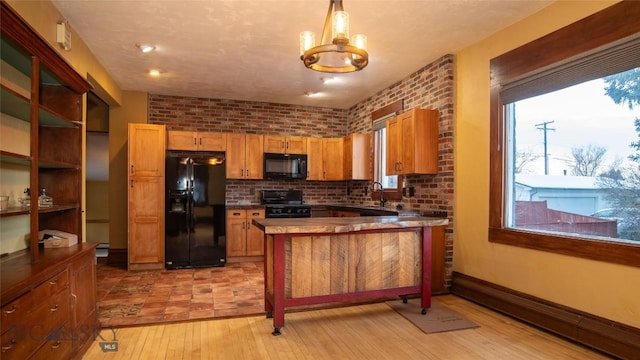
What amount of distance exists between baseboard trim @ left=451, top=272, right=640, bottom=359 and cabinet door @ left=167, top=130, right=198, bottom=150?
4.47 metres

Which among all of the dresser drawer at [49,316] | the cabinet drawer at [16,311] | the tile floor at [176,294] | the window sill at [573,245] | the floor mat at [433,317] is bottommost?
the tile floor at [176,294]

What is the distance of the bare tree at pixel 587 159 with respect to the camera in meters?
2.84

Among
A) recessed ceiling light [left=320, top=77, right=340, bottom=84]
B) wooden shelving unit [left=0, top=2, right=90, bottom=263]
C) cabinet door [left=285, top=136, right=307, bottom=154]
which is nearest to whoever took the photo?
wooden shelving unit [left=0, top=2, right=90, bottom=263]

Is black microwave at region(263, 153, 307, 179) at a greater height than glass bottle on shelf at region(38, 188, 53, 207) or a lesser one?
greater

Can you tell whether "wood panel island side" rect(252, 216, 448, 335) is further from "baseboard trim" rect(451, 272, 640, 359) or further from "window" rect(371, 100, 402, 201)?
"window" rect(371, 100, 402, 201)

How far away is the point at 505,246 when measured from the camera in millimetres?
3502

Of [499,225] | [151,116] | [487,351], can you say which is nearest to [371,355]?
[487,351]

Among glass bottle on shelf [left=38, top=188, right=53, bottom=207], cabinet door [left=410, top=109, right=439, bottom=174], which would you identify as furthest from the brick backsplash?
glass bottle on shelf [left=38, top=188, right=53, bottom=207]

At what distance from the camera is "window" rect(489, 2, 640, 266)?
2.60 metres

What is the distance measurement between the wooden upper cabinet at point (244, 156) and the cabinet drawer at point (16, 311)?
4.24 metres

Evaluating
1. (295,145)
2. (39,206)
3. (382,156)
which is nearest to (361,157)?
(382,156)

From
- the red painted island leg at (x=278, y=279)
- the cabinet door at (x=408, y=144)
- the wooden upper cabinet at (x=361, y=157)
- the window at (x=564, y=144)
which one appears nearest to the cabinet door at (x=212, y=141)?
the wooden upper cabinet at (x=361, y=157)

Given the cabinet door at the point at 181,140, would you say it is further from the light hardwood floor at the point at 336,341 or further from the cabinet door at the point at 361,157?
the light hardwood floor at the point at 336,341

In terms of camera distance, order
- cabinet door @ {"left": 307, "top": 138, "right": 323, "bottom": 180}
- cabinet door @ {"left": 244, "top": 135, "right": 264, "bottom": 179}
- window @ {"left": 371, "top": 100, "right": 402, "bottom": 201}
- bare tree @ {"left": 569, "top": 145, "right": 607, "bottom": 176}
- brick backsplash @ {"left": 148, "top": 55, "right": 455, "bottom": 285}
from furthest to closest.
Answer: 1. cabinet door @ {"left": 307, "top": 138, "right": 323, "bottom": 180}
2. cabinet door @ {"left": 244, "top": 135, "right": 264, "bottom": 179}
3. window @ {"left": 371, "top": 100, "right": 402, "bottom": 201}
4. brick backsplash @ {"left": 148, "top": 55, "right": 455, "bottom": 285}
5. bare tree @ {"left": 569, "top": 145, "right": 607, "bottom": 176}
